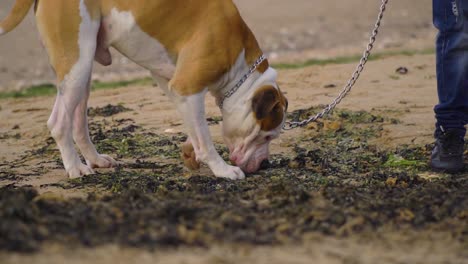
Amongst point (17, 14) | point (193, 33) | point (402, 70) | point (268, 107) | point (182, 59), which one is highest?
point (17, 14)

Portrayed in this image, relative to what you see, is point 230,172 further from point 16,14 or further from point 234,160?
point 16,14

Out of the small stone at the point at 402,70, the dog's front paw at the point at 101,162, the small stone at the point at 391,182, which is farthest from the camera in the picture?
the small stone at the point at 402,70

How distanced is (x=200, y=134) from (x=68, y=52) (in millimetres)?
1023

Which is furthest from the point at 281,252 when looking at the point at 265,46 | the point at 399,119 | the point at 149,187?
the point at 265,46

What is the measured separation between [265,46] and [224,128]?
951 centimetres

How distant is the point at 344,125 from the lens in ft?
23.7

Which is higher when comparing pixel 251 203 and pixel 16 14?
pixel 16 14

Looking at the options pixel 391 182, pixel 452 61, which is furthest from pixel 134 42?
pixel 452 61

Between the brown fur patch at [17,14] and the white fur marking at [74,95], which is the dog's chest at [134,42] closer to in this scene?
the white fur marking at [74,95]

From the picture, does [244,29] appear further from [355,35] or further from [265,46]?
[355,35]

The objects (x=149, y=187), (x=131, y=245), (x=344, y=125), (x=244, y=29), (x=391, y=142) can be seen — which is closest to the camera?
(x=131, y=245)

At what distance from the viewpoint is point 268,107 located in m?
5.62

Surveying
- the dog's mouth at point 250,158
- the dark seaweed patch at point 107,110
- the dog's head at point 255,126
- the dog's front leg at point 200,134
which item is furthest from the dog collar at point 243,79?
the dark seaweed patch at point 107,110

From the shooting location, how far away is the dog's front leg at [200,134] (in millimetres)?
5543
